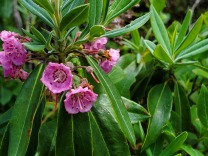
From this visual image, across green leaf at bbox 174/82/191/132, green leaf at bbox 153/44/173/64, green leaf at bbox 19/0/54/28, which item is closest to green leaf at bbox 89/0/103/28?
green leaf at bbox 19/0/54/28

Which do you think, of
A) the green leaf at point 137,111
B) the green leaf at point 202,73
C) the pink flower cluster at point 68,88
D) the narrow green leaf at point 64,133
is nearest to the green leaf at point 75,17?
the pink flower cluster at point 68,88

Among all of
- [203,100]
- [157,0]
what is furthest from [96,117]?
[157,0]

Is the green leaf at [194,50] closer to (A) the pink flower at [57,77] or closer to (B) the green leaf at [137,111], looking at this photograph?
(B) the green leaf at [137,111]

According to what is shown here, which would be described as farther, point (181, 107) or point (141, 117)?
point (181, 107)

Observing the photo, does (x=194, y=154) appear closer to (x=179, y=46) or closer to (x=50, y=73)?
(x=179, y=46)

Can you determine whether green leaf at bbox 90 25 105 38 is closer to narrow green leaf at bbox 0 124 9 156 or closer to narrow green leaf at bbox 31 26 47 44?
narrow green leaf at bbox 31 26 47 44

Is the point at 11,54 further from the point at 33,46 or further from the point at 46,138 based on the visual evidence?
the point at 46,138

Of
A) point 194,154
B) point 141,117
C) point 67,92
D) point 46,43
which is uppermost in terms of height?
point 46,43
